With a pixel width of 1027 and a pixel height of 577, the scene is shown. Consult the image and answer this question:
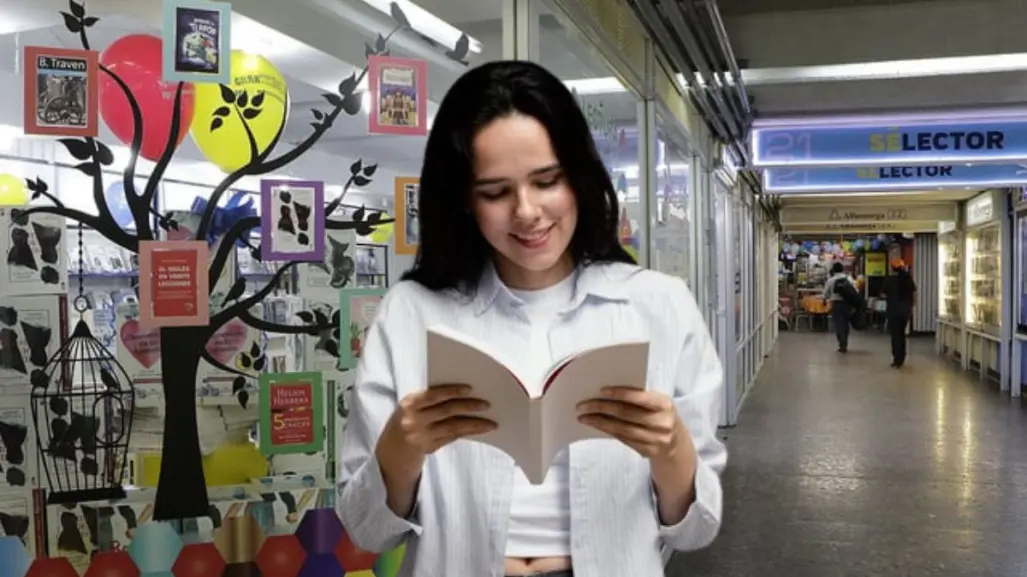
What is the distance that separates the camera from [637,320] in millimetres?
1281

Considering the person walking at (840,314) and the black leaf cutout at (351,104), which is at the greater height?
the black leaf cutout at (351,104)

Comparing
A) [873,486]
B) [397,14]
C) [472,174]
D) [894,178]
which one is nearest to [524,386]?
[472,174]

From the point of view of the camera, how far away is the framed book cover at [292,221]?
223cm

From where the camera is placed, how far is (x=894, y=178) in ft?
30.2

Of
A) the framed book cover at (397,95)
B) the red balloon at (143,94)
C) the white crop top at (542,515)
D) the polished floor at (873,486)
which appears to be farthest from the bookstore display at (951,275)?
the white crop top at (542,515)

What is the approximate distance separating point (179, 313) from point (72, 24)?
0.67 m

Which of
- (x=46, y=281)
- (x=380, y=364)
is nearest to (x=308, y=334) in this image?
(x=46, y=281)

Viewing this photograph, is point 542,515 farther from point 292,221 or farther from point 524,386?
point 292,221

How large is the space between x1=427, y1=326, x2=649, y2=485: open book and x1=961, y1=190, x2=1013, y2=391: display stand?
1127 cm

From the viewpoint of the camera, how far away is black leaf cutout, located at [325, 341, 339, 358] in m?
2.36

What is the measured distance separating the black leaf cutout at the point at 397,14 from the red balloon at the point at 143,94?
2.06 feet

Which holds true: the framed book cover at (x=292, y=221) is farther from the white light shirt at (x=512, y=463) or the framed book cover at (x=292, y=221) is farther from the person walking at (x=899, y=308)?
the person walking at (x=899, y=308)

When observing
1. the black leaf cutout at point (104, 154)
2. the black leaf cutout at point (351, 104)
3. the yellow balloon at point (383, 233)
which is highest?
the black leaf cutout at point (351, 104)

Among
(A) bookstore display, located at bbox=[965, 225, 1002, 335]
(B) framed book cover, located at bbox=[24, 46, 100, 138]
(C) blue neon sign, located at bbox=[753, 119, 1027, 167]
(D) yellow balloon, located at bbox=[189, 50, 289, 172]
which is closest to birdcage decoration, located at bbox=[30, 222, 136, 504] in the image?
(B) framed book cover, located at bbox=[24, 46, 100, 138]
